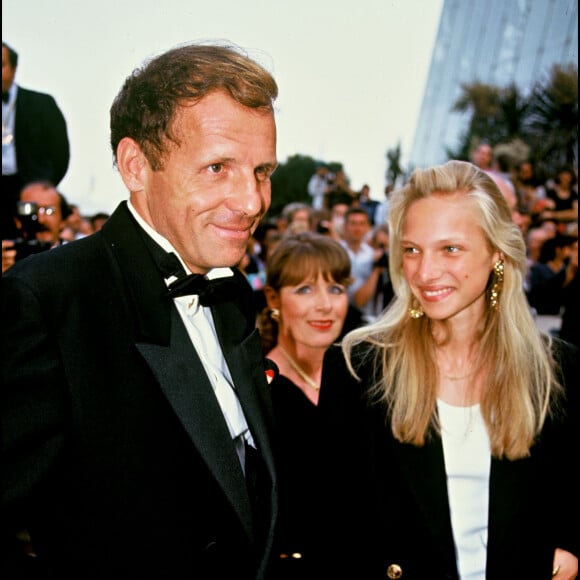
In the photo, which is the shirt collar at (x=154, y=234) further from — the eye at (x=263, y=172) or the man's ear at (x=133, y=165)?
the eye at (x=263, y=172)

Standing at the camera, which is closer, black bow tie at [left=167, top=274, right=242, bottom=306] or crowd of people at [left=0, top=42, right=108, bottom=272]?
black bow tie at [left=167, top=274, right=242, bottom=306]

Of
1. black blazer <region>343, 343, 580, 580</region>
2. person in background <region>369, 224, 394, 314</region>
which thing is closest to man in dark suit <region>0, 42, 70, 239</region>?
black blazer <region>343, 343, 580, 580</region>

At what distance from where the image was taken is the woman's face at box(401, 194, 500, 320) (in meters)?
2.46

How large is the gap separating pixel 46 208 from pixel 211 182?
55.4 inches

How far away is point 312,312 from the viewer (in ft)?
11.8

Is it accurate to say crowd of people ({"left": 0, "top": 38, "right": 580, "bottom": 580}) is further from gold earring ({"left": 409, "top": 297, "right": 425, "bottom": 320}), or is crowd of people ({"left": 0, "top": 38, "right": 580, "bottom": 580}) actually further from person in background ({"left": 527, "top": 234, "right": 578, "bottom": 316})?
person in background ({"left": 527, "top": 234, "right": 578, "bottom": 316})

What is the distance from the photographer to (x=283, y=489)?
2717 mm

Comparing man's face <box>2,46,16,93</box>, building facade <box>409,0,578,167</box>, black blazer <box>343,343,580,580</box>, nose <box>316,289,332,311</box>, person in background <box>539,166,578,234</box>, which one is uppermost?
building facade <box>409,0,578,167</box>

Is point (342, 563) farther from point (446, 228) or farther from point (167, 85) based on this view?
point (167, 85)

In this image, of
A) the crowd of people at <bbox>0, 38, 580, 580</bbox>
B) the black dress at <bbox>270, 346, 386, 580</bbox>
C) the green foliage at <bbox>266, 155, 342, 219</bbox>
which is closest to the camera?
the crowd of people at <bbox>0, 38, 580, 580</bbox>

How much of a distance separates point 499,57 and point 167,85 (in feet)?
69.4

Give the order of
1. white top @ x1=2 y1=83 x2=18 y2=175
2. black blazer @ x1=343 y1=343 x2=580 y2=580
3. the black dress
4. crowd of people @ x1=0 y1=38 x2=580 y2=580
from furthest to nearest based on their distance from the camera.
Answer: white top @ x1=2 y1=83 x2=18 y2=175 < the black dress < black blazer @ x1=343 y1=343 x2=580 y2=580 < crowd of people @ x1=0 y1=38 x2=580 y2=580

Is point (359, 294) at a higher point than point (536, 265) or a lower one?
lower

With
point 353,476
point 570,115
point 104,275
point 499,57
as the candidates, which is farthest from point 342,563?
point 499,57
